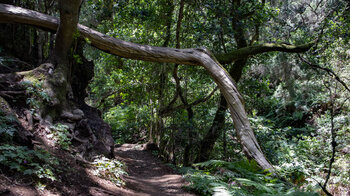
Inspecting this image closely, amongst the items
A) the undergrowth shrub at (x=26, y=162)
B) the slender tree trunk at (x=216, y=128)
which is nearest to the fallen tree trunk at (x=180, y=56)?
the slender tree trunk at (x=216, y=128)

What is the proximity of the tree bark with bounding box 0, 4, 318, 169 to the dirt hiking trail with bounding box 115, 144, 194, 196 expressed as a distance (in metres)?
2.03

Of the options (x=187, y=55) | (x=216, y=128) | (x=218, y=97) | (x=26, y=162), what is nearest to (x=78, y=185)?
(x=26, y=162)

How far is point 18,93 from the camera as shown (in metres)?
4.75

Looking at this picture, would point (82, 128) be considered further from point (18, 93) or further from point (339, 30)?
point (339, 30)

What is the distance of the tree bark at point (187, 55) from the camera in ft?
20.0

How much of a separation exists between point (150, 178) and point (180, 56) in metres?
3.69

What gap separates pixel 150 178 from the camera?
7117mm

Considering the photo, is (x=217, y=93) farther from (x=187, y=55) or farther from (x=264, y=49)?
(x=187, y=55)

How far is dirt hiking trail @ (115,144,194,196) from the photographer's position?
525 centimetres

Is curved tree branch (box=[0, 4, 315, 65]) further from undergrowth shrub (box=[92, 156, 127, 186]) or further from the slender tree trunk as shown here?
undergrowth shrub (box=[92, 156, 127, 186])

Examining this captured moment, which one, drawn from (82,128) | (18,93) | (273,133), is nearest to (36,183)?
(18,93)

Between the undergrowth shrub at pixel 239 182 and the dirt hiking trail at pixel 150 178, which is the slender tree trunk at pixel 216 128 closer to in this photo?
the dirt hiking trail at pixel 150 178

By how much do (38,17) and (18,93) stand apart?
2.64 meters

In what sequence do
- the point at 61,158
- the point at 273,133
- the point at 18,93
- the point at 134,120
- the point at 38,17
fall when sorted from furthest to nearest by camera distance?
1. the point at 134,120
2. the point at 273,133
3. the point at 38,17
4. the point at 18,93
5. the point at 61,158
